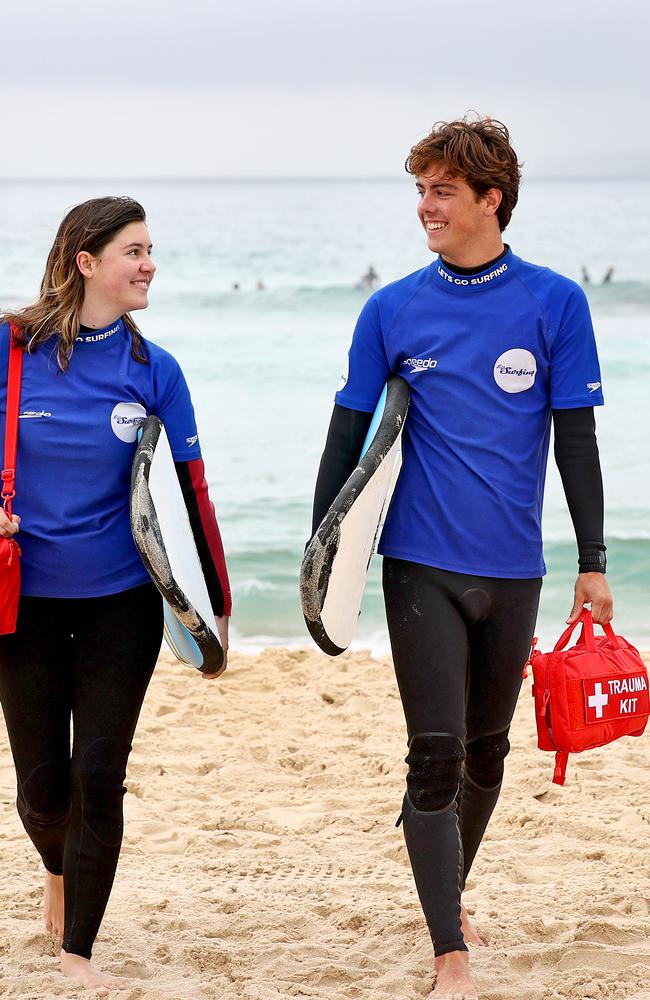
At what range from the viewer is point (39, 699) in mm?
3068

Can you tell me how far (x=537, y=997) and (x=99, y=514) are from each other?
1672mm

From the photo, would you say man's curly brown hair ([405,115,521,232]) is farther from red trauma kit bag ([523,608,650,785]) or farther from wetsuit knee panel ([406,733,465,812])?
wetsuit knee panel ([406,733,465,812])

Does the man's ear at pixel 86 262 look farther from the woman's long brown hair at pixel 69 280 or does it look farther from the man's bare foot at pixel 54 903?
the man's bare foot at pixel 54 903

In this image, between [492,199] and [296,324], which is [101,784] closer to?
[492,199]

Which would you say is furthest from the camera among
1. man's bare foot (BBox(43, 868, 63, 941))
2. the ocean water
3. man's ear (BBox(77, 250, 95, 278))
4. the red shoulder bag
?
the ocean water

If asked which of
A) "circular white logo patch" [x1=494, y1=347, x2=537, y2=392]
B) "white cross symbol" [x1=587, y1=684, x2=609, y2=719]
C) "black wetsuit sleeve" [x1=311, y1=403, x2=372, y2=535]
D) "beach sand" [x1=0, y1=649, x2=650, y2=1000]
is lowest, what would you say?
"beach sand" [x1=0, y1=649, x2=650, y2=1000]

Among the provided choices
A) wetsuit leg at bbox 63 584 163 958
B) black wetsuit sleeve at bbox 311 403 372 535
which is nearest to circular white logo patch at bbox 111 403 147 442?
wetsuit leg at bbox 63 584 163 958

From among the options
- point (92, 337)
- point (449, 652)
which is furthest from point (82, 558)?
point (449, 652)

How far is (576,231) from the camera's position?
39781 mm

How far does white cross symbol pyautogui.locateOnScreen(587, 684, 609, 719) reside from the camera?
3027mm

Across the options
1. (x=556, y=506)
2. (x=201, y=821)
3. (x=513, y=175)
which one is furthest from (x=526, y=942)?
(x=556, y=506)

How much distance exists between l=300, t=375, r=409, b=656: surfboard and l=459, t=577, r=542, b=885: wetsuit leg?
29 cm

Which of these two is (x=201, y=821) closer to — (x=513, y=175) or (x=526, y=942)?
(x=526, y=942)

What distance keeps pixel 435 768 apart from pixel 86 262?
→ 1.58 m
